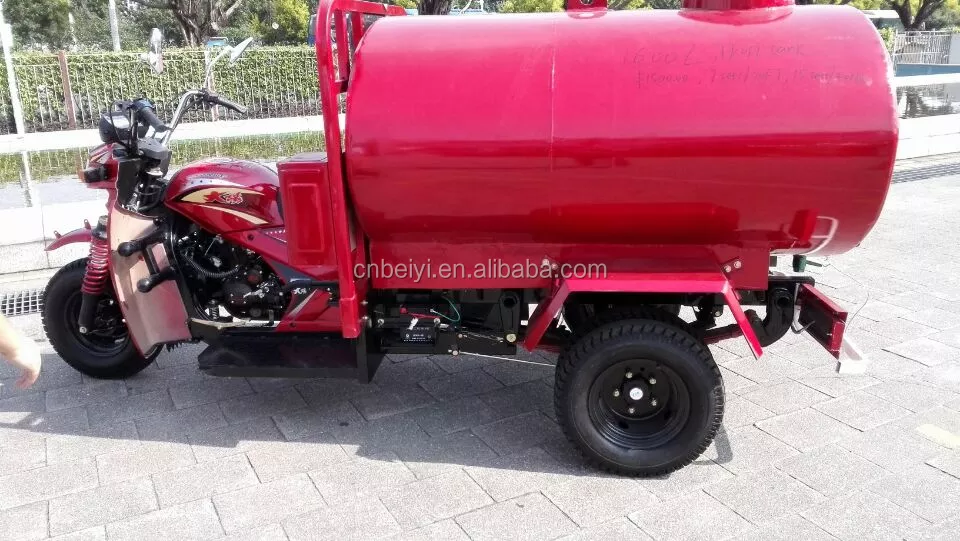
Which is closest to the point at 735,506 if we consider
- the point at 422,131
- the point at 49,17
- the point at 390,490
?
the point at 390,490

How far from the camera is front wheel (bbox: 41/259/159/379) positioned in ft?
14.1

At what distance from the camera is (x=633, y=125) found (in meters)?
2.94

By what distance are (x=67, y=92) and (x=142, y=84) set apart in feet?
4.61

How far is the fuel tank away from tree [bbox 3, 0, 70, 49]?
34.0 m

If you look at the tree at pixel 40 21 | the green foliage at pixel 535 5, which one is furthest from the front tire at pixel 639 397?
the tree at pixel 40 21

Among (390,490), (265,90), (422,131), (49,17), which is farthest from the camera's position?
(49,17)

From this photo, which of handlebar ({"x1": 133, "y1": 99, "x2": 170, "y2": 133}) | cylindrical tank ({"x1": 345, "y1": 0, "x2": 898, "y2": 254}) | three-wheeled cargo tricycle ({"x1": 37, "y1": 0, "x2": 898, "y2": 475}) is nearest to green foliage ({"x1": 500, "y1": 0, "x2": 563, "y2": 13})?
handlebar ({"x1": 133, "y1": 99, "x2": 170, "y2": 133})

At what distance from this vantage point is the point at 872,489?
10.3 ft

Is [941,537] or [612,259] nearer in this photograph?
[941,537]

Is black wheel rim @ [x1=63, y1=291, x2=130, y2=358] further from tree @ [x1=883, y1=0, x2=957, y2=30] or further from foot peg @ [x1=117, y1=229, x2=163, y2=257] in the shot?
tree @ [x1=883, y1=0, x2=957, y2=30]

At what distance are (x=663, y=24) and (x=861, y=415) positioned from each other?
222 cm

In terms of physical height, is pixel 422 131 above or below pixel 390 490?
above

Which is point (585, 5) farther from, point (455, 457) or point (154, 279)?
point (154, 279)

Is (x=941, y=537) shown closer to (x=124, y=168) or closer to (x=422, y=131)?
(x=422, y=131)
